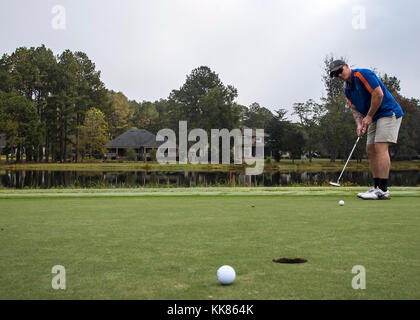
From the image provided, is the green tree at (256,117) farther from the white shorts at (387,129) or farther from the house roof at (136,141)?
the white shorts at (387,129)

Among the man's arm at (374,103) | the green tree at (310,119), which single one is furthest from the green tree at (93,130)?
the man's arm at (374,103)

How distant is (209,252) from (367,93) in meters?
6.19

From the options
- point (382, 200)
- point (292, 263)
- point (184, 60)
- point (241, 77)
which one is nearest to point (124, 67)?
point (382, 200)

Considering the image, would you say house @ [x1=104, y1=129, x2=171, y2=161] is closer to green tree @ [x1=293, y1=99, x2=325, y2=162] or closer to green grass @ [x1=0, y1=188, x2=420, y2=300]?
green tree @ [x1=293, y1=99, x2=325, y2=162]

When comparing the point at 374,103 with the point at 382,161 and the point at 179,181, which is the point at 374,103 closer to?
the point at 382,161

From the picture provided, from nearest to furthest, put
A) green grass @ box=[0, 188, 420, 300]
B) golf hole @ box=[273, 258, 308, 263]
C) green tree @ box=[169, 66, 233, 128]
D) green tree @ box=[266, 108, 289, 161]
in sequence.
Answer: green grass @ box=[0, 188, 420, 300]
golf hole @ box=[273, 258, 308, 263]
green tree @ box=[266, 108, 289, 161]
green tree @ box=[169, 66, 233, 128]

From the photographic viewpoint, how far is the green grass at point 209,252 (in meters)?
2.96

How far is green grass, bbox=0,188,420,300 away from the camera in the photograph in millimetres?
2963

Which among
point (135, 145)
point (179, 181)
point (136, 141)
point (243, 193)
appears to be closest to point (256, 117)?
point (136, 141)

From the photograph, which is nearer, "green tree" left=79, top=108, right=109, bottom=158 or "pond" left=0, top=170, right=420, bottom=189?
"pond" left=0, top=170, right=420, bottom=189

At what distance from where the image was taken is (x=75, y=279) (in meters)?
3.26

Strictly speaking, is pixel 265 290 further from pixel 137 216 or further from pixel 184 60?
pixel 184 60

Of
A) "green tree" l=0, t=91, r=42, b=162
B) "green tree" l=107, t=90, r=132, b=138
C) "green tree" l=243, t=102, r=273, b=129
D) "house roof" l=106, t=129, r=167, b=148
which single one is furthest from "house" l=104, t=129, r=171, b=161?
"green tree" l=243, t=102, r=273, b=129

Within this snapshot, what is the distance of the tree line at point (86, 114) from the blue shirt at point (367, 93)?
177ft
